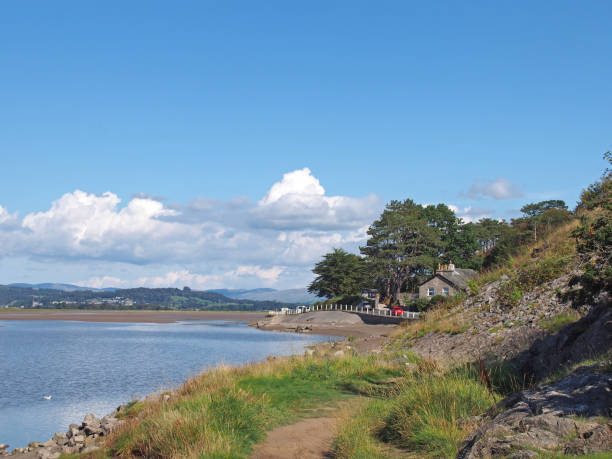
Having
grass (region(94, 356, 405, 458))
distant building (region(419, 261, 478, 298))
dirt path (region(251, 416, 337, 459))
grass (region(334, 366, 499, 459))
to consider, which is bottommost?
dirt path (region(251, 416, 337, 459))

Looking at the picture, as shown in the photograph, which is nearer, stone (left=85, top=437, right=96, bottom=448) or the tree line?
stone (left=85, top=437, right=96, bottom=448)

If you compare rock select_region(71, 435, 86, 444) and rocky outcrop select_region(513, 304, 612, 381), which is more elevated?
rocky outcrop select_region(513, 304, 612, 381)

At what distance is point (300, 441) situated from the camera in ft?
38.0

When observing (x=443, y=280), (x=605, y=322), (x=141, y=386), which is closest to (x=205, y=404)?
(x=605, y=322)

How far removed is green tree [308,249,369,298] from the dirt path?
98795mm

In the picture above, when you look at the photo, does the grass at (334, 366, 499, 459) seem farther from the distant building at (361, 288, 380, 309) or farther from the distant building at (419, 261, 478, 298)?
the distant building at (361, 288, 380, 309)

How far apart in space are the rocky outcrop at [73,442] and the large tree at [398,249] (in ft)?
246

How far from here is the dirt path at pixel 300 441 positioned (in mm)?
10750

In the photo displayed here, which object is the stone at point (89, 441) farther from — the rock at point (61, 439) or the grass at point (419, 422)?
the grass at point (419, 422)

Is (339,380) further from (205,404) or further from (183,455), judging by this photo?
(183,455)

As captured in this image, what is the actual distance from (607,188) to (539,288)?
33.8ft

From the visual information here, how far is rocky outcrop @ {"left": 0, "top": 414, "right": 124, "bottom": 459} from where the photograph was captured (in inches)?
656

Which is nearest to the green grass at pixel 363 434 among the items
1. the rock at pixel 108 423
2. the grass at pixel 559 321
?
the grass at pixel 559 321

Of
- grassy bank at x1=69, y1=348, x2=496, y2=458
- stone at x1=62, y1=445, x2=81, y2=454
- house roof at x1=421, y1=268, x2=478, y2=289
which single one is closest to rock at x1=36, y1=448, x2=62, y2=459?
stone at x1=62, y1=445, x2=81, y2=454
